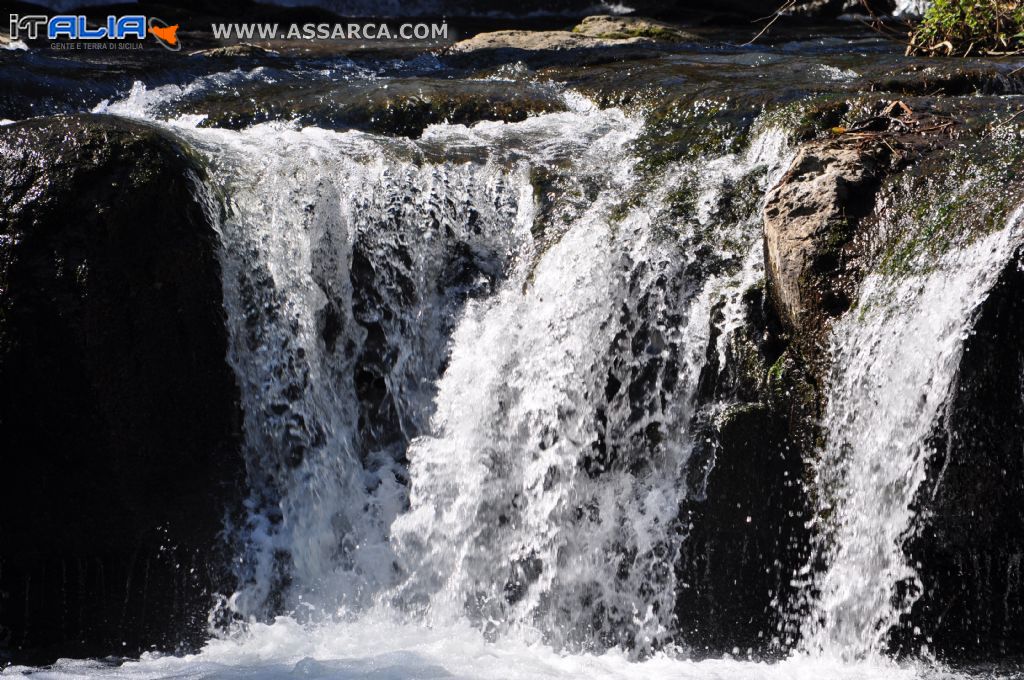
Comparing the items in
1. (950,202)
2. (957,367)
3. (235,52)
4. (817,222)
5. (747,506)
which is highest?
(235,52)

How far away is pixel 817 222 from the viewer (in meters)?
4.73

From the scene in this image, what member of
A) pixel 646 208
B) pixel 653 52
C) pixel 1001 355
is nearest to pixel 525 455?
pixel 646 208

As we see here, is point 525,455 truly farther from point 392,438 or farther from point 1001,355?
point 1001,355

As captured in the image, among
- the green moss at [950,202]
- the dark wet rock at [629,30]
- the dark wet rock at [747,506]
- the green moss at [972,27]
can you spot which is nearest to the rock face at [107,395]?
the dark wet rock at [747,506]

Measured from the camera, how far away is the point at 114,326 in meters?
4.68

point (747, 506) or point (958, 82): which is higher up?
point (958, 82)

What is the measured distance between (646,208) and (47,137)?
2817 millimetres

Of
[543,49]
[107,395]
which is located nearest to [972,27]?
[543,49]

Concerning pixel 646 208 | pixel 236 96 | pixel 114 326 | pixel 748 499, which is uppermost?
pixel 236 96

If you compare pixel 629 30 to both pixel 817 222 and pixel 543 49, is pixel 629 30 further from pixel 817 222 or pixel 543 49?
pixel 817 222

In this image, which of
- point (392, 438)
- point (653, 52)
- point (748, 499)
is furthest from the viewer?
point (653, 52)

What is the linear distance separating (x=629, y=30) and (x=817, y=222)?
18.9 feet

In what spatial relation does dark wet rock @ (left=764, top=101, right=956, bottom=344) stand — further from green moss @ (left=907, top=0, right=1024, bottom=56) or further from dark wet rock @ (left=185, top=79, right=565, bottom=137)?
green moss @ (left=907, top=0, right=1024, bottom=56)

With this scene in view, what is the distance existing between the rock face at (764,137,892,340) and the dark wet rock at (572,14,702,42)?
4959 millimetres
